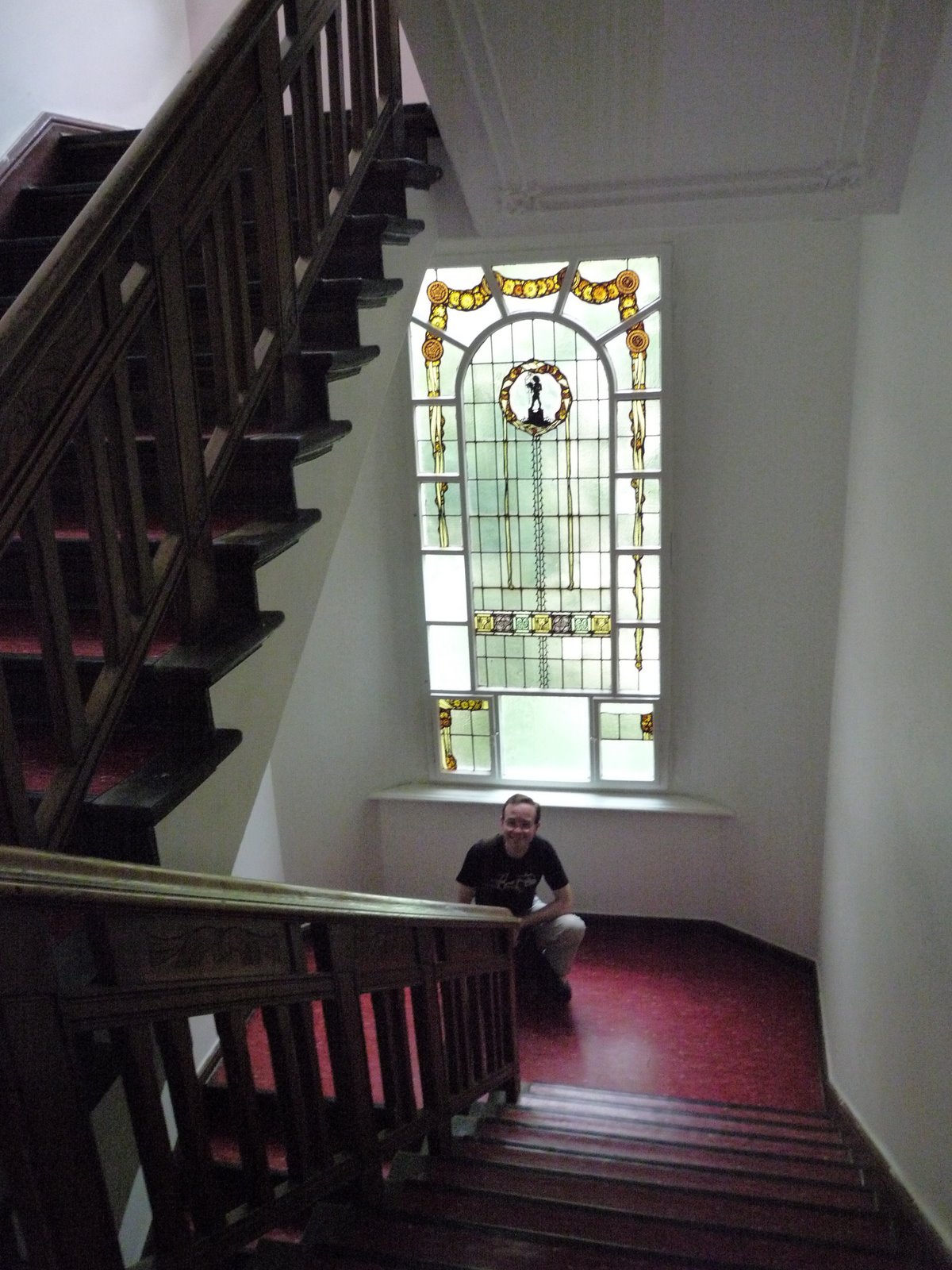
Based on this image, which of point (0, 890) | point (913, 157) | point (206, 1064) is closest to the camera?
point (0, 890)

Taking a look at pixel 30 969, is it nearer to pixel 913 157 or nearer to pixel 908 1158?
pixel 908 1158

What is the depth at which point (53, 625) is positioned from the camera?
60.7 inches

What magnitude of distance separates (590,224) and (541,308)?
173 cm

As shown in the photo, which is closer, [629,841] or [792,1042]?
[792,1042]

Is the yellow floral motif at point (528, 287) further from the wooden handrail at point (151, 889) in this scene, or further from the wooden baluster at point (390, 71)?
the wooden handrail at point (151, 889)

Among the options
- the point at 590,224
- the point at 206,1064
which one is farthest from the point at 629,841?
the point at 590,224

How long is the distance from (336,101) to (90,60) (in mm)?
1771

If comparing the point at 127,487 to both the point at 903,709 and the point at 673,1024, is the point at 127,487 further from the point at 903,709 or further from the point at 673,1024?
the point at 673,1024

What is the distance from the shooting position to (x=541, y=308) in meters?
4.95

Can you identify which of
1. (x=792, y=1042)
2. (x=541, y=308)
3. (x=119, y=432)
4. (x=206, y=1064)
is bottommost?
(x=792, y=1042)

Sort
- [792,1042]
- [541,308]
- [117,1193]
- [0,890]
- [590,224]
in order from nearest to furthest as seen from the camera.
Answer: [0,890] → [117,1193] → [590,224] → [792,1042] → [541,308]

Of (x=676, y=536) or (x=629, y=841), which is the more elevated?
(x=676, y=536)

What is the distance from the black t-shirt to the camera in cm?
452

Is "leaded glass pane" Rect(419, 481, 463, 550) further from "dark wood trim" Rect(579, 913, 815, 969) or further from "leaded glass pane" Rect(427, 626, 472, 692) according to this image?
"dark wood trim" Rect(579, 913, 815, 969)
